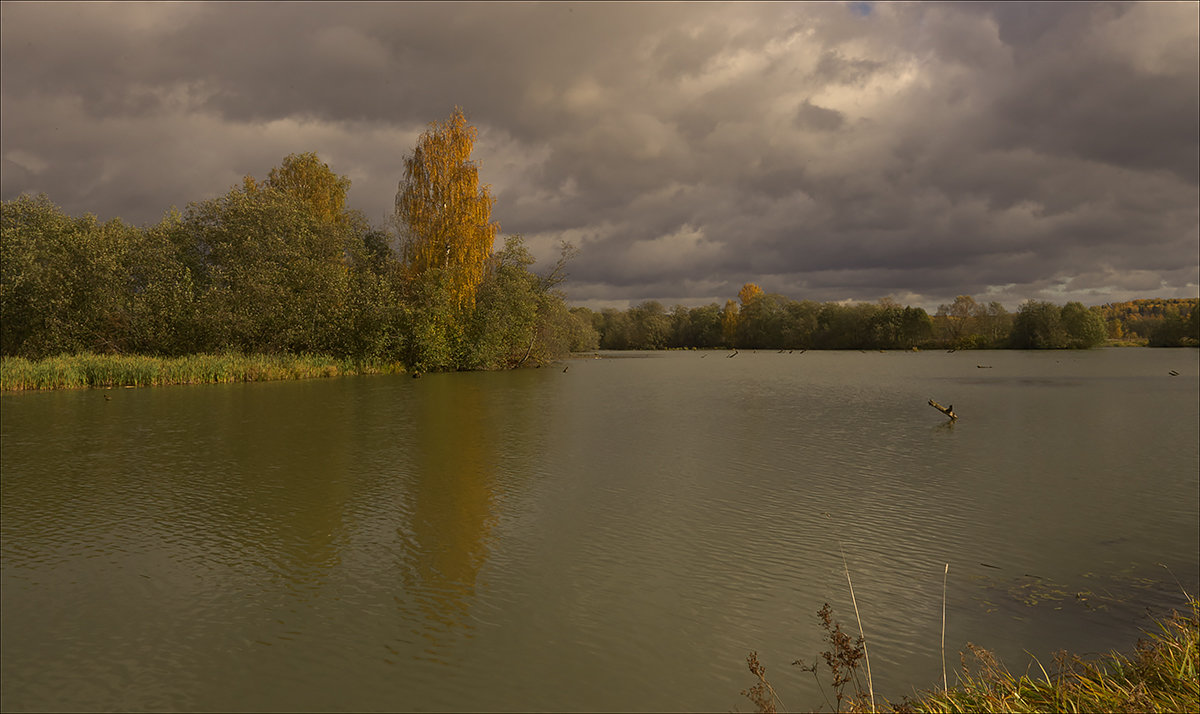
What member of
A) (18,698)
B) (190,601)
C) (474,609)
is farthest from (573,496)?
(18,698)

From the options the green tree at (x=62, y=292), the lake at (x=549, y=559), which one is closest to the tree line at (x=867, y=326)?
the green tree at (x=62, y=292)

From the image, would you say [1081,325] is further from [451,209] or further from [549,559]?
[549,559]

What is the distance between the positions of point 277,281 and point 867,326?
120 metres

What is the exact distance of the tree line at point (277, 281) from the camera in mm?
45562

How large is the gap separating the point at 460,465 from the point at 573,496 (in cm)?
447

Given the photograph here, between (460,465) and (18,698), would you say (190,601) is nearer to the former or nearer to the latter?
(18,698)

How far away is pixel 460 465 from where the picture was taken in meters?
17.3

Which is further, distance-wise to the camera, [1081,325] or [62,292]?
[1081,325]

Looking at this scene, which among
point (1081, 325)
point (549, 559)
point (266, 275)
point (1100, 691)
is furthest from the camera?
point (1081, 325)

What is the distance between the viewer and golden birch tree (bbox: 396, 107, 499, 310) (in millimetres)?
51750

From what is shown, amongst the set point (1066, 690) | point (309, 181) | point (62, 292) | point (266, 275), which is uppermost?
point (309, 181)

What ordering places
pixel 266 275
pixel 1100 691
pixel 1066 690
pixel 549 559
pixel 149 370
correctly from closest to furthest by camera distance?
1. pixel 1100 691
2. pixel 1066 690
3. pixel 549 559
4. pixel 149 370
5. pixel 266 275

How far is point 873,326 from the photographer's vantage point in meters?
138

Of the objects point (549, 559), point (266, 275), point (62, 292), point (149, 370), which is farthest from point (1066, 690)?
point (62, 292)
